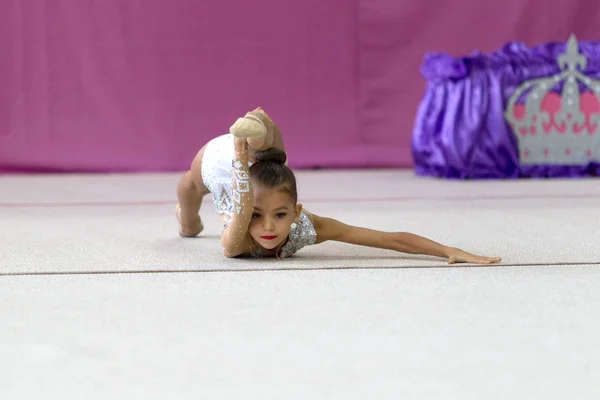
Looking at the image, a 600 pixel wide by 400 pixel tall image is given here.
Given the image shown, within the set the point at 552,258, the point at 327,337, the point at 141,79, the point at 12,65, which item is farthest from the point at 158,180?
the point at 327,337

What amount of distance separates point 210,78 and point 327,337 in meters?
3.69

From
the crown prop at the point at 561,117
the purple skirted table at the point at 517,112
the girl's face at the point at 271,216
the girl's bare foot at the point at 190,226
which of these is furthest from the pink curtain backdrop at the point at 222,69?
the girl's face at the point at 271,216

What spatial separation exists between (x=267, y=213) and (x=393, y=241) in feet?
0.88

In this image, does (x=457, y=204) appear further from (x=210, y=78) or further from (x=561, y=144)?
(x=210, y=78)

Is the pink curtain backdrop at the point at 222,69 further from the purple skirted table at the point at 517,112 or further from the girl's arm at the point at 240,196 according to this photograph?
the girl's arm at the point at 240,196

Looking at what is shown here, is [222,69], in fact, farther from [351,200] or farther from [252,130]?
[252,130]

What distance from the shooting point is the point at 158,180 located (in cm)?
416

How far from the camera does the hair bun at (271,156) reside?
5.74 ft

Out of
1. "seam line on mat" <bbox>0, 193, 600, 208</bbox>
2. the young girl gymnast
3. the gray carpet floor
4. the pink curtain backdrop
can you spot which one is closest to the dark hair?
the young girl gymnast

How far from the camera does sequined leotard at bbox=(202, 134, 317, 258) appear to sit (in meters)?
1.81

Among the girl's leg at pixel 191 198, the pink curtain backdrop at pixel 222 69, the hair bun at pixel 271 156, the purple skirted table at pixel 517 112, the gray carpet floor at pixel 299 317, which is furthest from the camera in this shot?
the pink curtain backdrop at pixel 222 69

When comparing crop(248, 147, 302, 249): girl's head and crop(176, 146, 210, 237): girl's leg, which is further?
crop(176, 146, 210, 237): girl's leg

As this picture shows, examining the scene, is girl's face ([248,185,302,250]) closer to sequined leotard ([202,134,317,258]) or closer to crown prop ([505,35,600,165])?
sequined leotard ([202,134,317,258])

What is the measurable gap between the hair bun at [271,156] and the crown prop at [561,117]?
241 centimetres
